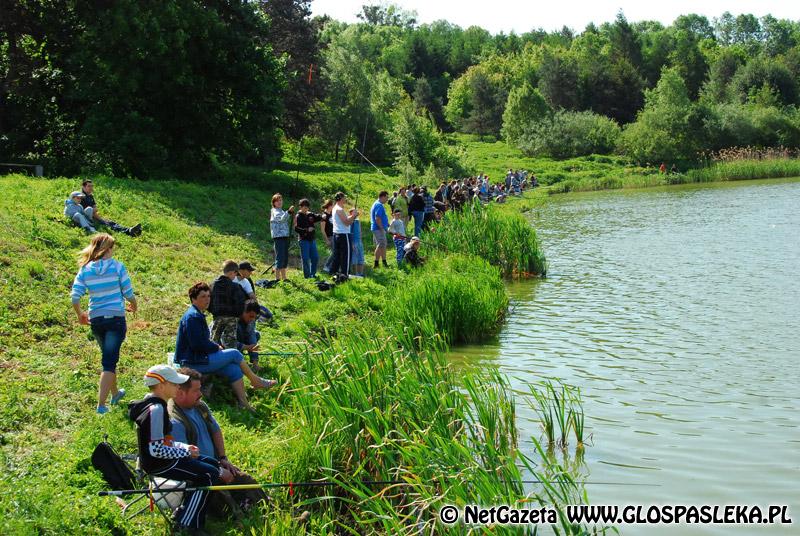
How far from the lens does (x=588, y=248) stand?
24266mm

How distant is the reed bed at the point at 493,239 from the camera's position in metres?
18.3

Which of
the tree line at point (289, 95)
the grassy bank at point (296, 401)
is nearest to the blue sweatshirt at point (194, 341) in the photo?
the grassy bank at point (296, 401)

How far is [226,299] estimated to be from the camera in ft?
30.7

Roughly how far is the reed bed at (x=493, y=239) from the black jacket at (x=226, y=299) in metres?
9.03

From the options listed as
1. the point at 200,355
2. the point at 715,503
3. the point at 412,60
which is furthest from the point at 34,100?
the point at 412,60

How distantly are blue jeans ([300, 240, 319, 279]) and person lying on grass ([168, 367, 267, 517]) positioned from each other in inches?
333

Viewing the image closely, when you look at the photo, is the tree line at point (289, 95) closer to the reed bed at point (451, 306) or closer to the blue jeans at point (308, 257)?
the blue jeans at point (308, 257)

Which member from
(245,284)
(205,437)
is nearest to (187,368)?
(205,437)

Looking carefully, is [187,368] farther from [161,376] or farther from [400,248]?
[400,248]

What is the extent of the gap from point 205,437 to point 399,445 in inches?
62.3

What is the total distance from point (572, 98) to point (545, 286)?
227ft

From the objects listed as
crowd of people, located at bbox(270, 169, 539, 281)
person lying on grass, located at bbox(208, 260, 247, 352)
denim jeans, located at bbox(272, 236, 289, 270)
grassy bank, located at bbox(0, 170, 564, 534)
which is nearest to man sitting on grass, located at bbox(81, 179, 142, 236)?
grassy bank, located at bbox(0, 170, 564, 534)

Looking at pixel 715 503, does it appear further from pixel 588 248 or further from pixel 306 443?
pixel 588 248

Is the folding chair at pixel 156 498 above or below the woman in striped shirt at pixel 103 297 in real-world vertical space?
below
